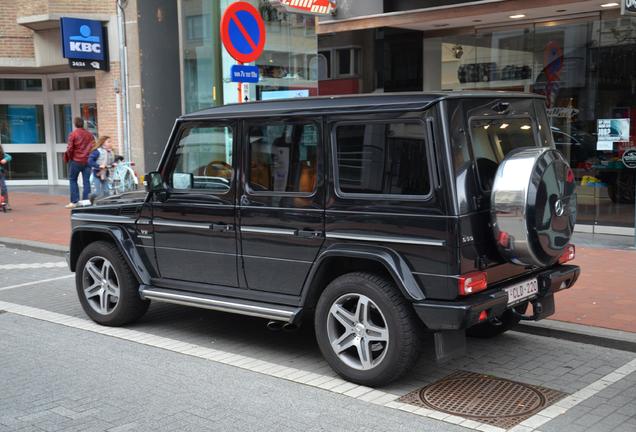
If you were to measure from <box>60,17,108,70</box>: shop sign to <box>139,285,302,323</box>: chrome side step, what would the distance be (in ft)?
39.6

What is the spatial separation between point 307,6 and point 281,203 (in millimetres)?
6933

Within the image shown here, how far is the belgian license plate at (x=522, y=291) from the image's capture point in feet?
16.3

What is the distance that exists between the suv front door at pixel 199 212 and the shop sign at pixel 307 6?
523 cm

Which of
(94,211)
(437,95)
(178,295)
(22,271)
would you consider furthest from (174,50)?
(437,95)

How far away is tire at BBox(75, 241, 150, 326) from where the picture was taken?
21.4ft

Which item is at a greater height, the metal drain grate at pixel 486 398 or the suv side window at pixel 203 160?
the suv side window at pixel 203 160

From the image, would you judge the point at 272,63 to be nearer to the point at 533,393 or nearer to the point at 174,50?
the point at 174,50

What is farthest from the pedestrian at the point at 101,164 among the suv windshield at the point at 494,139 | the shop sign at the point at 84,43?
the suv windshield at the point at 494,139

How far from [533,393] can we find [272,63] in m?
10.6

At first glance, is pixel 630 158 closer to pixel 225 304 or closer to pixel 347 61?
pixel 347 61

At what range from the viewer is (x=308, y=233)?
5.25 meters

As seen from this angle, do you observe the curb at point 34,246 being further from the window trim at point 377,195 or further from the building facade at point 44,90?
the window trim at point 377,195

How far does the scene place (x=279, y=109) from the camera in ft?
18.1

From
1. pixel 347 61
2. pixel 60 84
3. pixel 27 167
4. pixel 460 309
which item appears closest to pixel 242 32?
pixel 460 309
